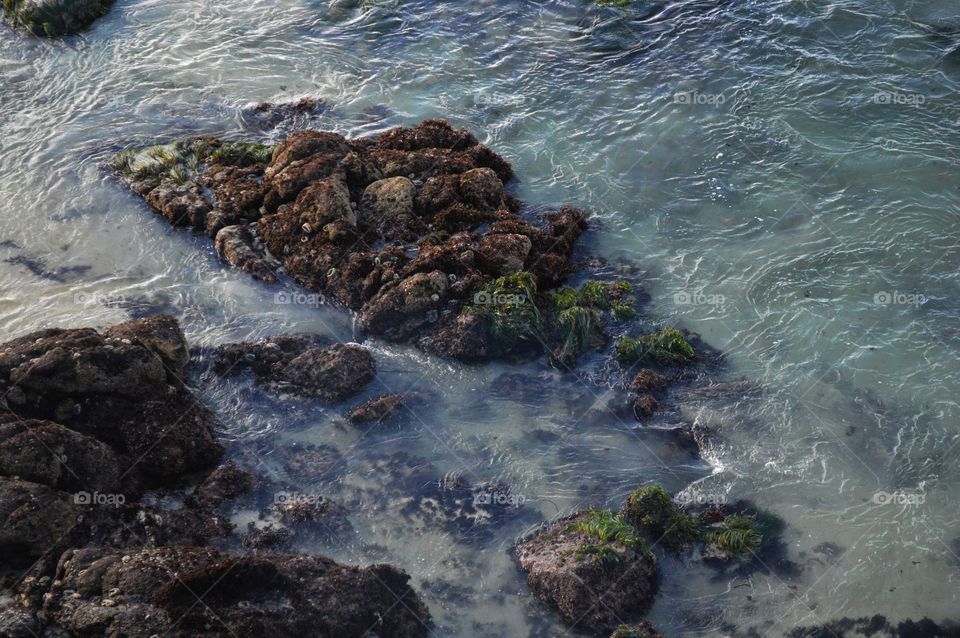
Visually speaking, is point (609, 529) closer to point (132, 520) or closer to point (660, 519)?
point (660, 519)

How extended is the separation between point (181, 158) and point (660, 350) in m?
12.5

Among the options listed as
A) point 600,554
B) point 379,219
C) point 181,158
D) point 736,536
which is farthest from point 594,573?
point 181,158

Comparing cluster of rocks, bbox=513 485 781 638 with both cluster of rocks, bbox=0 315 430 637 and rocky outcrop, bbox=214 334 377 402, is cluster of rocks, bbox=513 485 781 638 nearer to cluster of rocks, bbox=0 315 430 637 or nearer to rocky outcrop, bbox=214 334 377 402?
cluster of rocks, bbox=0 315 430 637

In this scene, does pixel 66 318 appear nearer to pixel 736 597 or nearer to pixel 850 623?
pixel 736 597

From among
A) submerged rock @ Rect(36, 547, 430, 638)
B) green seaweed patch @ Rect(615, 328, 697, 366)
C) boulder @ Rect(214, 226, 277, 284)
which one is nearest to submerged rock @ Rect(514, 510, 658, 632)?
submerged rock @ Rect(36, 547, 430, 638)

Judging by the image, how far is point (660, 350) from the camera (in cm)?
1246

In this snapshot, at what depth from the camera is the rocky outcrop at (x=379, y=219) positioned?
43.5 ft

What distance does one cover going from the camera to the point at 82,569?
8414 millimetres

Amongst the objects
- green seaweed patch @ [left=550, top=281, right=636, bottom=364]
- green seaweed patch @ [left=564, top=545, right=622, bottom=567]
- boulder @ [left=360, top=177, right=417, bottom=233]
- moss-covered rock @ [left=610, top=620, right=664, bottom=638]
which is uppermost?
boulder @ [left=360, top=177, right=417, bottom=233]

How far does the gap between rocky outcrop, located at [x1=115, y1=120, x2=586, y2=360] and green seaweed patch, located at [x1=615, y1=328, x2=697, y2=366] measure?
7.31 ft

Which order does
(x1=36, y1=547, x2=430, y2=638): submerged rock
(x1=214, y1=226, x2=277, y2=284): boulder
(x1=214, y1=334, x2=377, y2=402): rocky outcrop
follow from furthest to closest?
(x1=214, y1=226, x2=277, y2=284): boulder, (x1=214, y1=334, x2=377, y2=402): rocky outcrop, (x1=36, y1=547, x2=430, y2=638): submerged rock

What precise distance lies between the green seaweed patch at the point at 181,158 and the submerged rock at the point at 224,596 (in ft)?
34.9

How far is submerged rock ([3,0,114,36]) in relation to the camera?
22.2 metres

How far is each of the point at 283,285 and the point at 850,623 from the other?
11.1 meters
